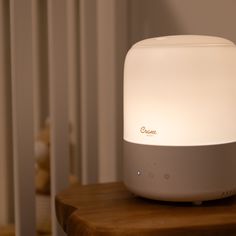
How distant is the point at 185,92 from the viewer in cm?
75

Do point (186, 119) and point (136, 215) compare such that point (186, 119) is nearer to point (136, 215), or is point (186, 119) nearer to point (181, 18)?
point (136, 215)

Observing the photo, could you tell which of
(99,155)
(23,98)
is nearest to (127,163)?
(23,98)

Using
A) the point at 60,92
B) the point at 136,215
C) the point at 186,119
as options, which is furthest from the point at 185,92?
the point at 60,92

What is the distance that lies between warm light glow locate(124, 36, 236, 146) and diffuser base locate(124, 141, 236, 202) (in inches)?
0.6

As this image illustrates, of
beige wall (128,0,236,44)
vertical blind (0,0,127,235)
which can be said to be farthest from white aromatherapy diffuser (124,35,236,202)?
vertical blind (0,0,127,235)

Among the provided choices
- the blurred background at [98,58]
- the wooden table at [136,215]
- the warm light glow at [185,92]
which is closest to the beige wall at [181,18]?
the blurred background at [98,58]

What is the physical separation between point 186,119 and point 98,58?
544mm

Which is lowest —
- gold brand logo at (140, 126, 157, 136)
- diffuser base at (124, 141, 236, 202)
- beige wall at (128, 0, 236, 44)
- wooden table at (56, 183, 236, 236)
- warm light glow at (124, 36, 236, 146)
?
wooden table at (56, 183, 236, 236)

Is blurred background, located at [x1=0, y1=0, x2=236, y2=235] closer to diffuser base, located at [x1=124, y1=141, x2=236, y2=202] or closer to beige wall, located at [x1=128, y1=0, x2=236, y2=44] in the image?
beige wall, located at [x1=128, y1=0, x2=236, y2=44]

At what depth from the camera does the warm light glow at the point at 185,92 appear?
0.75m

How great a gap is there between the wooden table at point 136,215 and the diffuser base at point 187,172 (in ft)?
0.08

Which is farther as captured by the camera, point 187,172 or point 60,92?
point 60,92

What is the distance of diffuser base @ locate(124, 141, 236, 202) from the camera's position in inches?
29.6

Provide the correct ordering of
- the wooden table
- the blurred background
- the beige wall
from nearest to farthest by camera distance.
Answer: the wooden table, the beige wall, the blurred background
